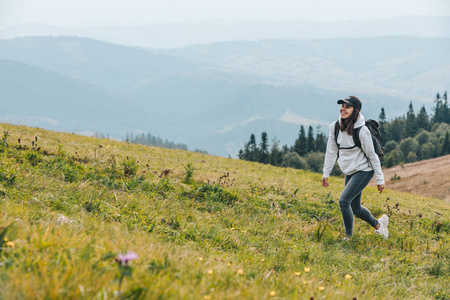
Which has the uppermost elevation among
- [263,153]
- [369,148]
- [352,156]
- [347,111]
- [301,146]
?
[347,111]

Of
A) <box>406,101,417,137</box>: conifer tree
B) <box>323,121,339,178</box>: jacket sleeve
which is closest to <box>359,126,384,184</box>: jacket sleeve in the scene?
<box>323,121,339,178</box>: jacket sleeve

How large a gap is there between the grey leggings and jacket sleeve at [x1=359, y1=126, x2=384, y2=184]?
0.22 meters

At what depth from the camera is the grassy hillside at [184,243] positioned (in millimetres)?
3139

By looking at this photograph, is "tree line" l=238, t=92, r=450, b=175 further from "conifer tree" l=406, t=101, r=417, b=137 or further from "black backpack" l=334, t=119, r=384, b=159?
"black backpack" l=334, t=119, r=384, b=159

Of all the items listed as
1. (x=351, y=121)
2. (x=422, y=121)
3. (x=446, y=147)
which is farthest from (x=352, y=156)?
(x=422, y=121)

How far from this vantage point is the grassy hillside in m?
3.14

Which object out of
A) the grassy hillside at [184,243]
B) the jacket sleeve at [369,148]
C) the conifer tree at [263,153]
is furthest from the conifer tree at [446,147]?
the jacket sleeve at [369,148]

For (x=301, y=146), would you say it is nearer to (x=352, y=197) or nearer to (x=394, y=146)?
(x=394, y=146)

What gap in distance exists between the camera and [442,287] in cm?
622

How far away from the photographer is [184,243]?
5.69m

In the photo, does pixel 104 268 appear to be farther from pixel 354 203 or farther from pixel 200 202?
→ pixel 354 203

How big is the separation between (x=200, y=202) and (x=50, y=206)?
3.76 metres

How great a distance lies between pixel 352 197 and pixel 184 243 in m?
4.11

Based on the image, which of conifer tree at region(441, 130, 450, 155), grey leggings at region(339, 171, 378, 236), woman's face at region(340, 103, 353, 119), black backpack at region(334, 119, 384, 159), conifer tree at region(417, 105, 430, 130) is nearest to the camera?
woman's face at region(340, 103, 353, 119)
